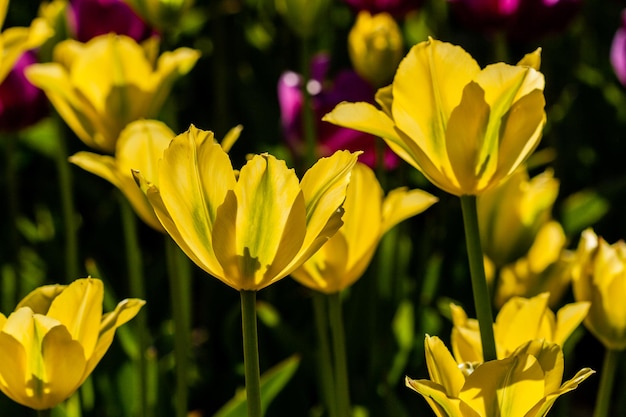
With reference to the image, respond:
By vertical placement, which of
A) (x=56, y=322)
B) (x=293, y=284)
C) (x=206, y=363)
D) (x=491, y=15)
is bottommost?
(x=206, y=363)

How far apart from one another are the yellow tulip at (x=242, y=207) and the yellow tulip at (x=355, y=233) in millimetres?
194

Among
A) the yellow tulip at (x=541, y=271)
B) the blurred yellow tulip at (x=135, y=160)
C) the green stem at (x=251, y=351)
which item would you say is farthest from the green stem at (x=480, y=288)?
the yellow tulip at (x=541, y=271)

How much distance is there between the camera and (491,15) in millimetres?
1393

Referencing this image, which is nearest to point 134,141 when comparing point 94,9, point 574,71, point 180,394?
point 180,394

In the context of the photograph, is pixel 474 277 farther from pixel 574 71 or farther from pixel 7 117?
pixel 574 71

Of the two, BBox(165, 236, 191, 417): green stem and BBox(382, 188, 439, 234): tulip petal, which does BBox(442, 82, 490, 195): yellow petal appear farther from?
BBox(165, 236, 191, 417): green stem

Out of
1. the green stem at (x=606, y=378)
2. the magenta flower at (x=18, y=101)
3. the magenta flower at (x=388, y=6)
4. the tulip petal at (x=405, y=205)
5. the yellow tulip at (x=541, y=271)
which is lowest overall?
the green stem at (x=606, y=378)

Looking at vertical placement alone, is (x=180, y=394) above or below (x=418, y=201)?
below

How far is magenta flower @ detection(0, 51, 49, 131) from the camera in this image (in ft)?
4.37

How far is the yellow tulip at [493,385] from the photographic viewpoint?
62 cm

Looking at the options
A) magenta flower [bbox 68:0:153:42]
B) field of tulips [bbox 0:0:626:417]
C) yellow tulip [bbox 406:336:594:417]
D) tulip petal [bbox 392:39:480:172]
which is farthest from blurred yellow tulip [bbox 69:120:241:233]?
magenta flower [bbox 68:0:153:42]

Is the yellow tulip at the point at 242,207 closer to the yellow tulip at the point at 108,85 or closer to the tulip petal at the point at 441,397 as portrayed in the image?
the tulip petal at the point at 441,397

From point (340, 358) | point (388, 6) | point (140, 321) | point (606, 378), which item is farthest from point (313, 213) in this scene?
point (388, 6)

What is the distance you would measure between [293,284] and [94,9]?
467 mm
